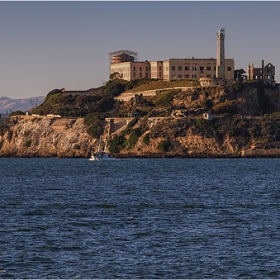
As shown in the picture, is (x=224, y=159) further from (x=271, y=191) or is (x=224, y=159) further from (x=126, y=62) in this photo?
(x=271, y=191)

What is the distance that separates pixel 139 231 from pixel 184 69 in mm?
133924

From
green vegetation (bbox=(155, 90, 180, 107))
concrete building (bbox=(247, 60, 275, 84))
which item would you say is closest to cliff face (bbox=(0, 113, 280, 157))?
green vegetation (bbox=(155, 90, 180, 107))

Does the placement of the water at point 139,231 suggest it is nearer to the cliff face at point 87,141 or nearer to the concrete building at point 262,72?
the cliff face at point 87,141

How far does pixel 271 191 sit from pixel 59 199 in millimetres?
17961

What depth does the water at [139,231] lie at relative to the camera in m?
32.8

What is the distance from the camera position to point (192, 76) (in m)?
173

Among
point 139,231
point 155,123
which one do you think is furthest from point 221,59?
point 139,231

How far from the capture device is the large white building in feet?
540

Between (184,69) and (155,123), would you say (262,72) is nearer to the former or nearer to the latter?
(184,69)

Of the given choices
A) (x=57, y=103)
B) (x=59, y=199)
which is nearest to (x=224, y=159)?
(x=57, y=103)

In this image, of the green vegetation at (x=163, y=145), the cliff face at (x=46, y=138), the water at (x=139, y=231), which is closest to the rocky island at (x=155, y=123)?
the cliff face at (x=46, y=138)

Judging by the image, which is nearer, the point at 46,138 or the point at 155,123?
the point at 155,123

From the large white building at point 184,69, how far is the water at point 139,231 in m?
93.3

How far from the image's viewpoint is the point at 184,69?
174 m
